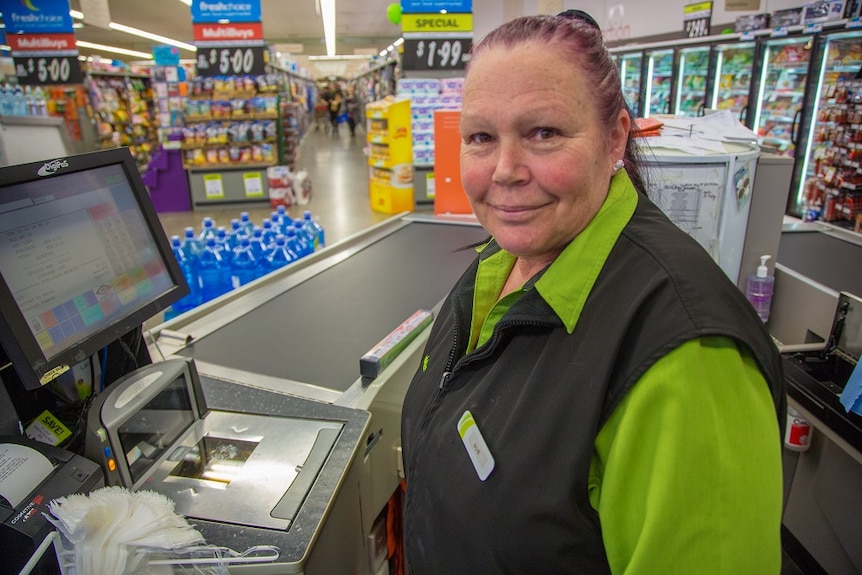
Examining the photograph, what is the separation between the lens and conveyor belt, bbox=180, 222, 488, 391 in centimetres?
181

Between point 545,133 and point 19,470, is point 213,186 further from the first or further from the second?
point 545,133

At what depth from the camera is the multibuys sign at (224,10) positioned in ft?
23.6

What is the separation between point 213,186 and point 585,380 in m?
8.07

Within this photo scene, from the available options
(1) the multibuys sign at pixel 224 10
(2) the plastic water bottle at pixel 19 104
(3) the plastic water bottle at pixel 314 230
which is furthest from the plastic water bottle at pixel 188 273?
(2) the plastic water bottle at pixel 19 104

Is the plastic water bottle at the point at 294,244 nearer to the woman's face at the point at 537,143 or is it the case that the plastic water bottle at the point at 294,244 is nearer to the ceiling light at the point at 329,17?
the woman's face at the point at 537,143

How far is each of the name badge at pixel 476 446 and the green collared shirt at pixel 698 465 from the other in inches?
7.4

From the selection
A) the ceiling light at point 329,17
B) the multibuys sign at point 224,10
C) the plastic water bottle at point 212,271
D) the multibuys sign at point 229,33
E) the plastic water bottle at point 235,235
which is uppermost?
the ceiling light at point 329,17

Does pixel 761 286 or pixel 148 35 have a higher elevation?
pixel 148 35

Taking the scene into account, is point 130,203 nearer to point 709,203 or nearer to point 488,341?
point 488,341

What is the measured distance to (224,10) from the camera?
7.27m

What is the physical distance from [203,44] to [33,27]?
128 inches

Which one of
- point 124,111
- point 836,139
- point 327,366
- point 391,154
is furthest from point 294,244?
point 124,111

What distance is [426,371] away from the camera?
119cm

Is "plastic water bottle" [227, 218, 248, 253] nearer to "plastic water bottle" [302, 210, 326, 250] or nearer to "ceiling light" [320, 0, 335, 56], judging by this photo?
"plastic water bottle" [302, 210, 326, 250]
